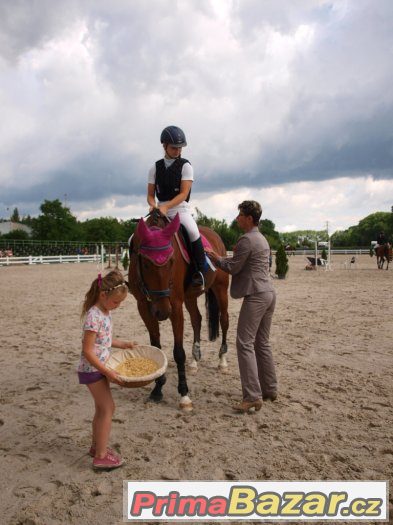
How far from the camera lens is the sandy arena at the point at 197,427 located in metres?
3.03

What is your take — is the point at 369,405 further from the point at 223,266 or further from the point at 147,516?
the point at 147,516

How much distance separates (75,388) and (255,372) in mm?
2403

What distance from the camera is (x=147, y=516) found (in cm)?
266

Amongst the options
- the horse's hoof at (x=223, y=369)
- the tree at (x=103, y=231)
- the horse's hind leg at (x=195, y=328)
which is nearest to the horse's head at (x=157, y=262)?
the horse's hind leg at (x=195, y=328)

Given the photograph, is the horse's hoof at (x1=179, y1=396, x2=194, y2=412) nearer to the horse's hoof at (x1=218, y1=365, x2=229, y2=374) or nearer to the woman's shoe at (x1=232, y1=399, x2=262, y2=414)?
the woman's shoe at (x1=232, y1=399, x2=262, y2=414)

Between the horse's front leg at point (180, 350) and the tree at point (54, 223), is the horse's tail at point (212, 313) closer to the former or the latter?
the horse's front leg at point (180, 350)

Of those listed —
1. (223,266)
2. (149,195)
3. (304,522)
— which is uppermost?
(149,195)

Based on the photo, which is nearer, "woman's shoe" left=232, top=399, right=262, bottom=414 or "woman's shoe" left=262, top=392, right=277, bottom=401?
"woman's shoe" left=232, top=399, right=262, bottom=414

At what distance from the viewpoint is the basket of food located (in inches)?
138

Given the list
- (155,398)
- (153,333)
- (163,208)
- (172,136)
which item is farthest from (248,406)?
(172,136)

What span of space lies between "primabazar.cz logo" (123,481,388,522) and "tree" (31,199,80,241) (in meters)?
80.3

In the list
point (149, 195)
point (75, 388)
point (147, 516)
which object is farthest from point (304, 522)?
point (149, 195)

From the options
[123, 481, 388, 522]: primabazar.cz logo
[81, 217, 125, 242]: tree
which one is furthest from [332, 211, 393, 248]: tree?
[123, 481, 388, 522]: primabazar.cz logo

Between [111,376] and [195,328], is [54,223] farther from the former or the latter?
[111,376]
